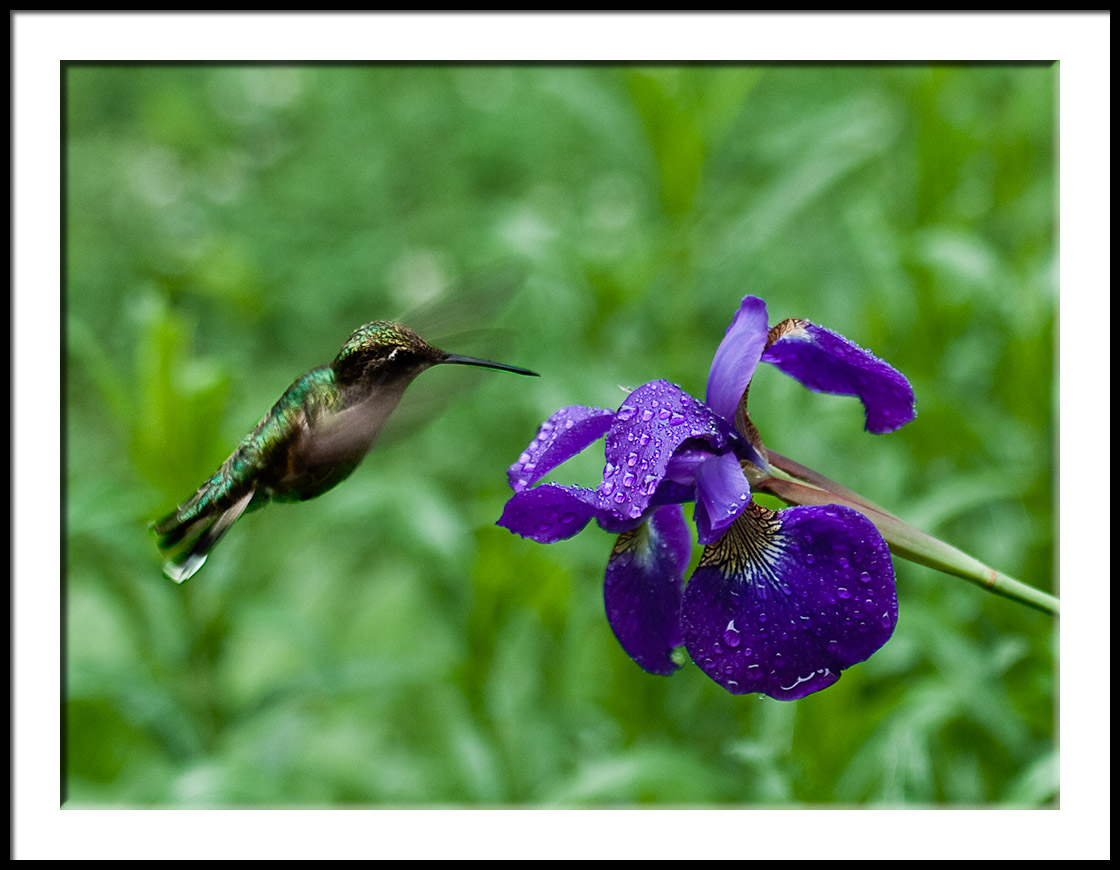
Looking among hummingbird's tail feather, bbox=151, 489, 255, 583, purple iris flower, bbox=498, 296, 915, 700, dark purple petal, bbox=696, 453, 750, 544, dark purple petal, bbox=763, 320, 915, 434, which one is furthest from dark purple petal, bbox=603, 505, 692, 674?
hummingbird's tail feather, bbox=151, 489, 255, 583

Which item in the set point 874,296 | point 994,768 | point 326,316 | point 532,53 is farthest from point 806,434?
point 326,316

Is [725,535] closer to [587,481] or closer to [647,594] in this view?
[647,594]

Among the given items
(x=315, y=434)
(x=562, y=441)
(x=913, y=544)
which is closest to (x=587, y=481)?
(x=315, y=434)

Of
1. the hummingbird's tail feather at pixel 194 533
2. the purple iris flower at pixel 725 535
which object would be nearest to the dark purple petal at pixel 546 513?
the purple iris flower at pixel 725 535

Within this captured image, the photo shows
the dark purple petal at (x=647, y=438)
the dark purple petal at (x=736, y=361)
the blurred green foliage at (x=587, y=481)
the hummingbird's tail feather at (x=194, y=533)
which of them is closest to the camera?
the dark purple petal at (x=647, y=438)

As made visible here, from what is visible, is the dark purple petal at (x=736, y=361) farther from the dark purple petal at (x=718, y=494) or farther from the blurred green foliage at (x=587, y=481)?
the blurred green foliage at (x=587, y=481)

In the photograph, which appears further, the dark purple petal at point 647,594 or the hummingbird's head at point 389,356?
the hummingbird's head at point 389,356

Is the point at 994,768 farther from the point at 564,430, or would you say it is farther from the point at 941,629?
the point at 564,430
